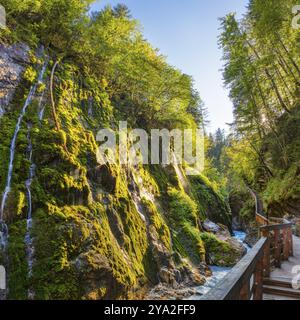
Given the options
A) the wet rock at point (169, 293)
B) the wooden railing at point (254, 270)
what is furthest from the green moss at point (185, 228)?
the wooden railing at point (254, 270)

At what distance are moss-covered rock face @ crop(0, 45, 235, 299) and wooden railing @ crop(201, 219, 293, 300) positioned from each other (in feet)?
16.7

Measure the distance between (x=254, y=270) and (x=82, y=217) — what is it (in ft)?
23.1

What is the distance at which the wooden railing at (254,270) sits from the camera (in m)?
2.22

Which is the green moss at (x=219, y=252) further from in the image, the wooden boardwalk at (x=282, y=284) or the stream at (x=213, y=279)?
the wooden boardwalk at (x=282, y=284)

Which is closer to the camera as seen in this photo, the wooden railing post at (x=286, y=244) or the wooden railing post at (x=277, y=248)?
the wooden railing post at (x=277, y=248)

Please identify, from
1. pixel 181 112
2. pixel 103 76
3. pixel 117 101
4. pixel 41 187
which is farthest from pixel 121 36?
pixel 41 187

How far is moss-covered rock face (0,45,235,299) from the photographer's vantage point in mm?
8234

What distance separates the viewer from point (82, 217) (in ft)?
31.9

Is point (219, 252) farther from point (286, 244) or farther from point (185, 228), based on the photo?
point (286, 244)

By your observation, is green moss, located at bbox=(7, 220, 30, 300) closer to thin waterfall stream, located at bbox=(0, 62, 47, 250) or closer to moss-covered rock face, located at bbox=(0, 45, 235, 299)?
moss-covered rock face, located at bbox=(0, 45, 235, 299)

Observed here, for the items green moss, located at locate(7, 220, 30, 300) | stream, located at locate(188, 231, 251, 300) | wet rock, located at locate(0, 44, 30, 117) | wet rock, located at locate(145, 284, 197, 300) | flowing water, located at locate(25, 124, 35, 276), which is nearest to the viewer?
green moss, located at locate(7, 220, 30, 300)

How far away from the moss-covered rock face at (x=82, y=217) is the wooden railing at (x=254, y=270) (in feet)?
16.7

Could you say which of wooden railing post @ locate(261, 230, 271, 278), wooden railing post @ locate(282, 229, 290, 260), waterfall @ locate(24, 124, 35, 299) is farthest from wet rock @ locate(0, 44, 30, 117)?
wooden railing post @ locate(282, 229, 290, 260)

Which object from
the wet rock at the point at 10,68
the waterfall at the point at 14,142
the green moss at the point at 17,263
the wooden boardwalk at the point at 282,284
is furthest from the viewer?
the wet rock at the point at 10,68
